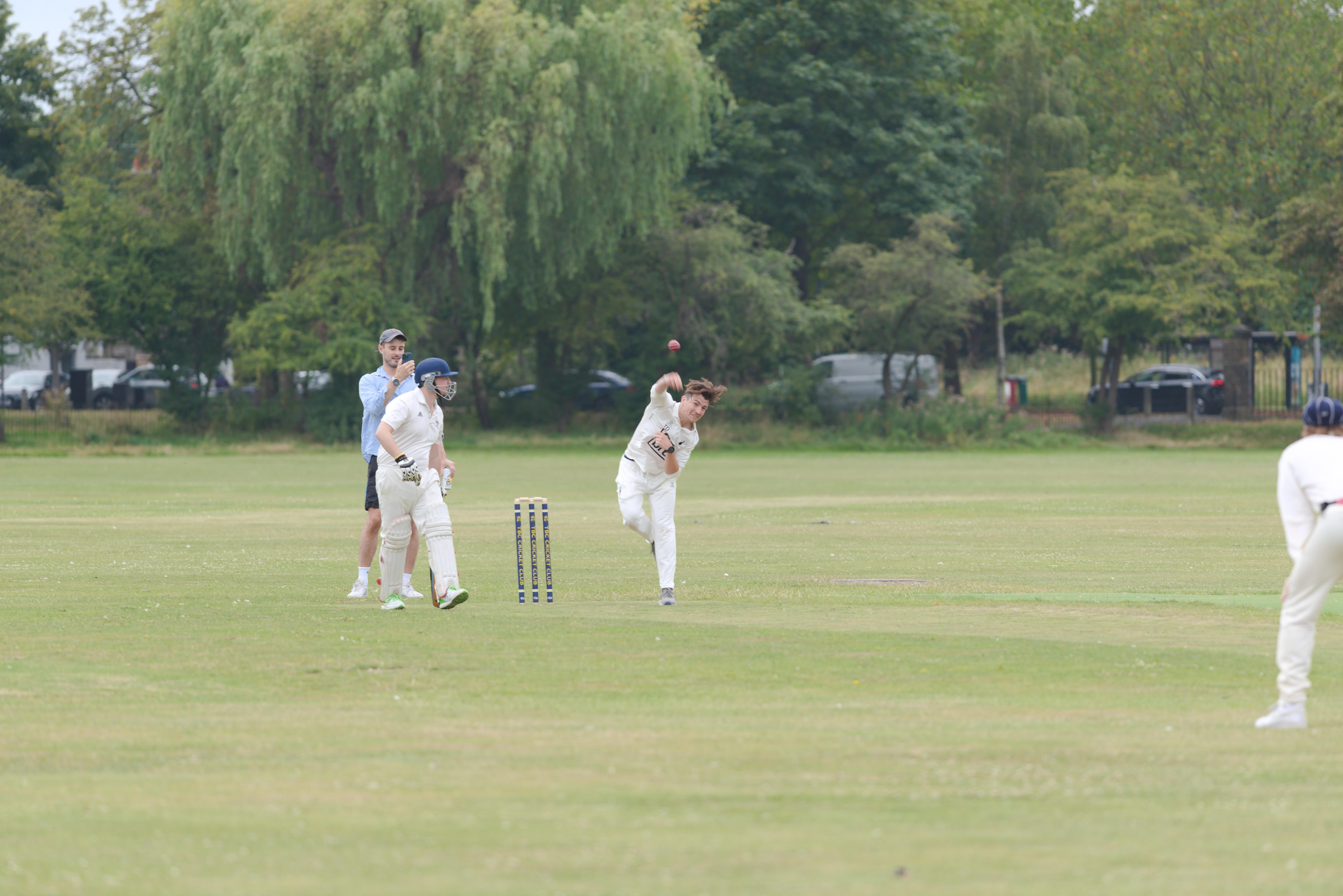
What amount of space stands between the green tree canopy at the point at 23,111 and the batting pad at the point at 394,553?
164ft

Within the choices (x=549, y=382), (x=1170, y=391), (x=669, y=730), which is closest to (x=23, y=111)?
(x=549, y=382)

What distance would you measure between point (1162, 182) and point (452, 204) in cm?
2193

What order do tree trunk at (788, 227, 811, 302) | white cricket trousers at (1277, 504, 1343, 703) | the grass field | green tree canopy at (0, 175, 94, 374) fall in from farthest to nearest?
tree trunk at (788, 227, 811, 302) → green tree canopy at (0, 175, 94, 374) → white cricket trousers at (1277, 504, 1343, 703) → the grass field

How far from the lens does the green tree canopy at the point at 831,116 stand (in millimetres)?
54219

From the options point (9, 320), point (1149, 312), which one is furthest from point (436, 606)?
point (1149, 312)

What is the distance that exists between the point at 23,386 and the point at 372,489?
60397 mm

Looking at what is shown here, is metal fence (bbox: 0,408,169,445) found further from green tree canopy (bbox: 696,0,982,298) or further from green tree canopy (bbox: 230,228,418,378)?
green tree canopy (bbox: 696,0,982,298)

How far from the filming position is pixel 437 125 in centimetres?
4362

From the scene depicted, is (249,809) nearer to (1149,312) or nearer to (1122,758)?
(1122,758)

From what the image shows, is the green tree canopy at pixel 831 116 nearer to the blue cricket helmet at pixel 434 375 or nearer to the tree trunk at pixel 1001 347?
the tree trunk at pixel 1001 347

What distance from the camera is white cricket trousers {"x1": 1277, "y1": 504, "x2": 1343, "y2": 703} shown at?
26.0 ft

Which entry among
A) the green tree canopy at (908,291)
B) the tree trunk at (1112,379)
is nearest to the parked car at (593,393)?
the green tree canopy at (908,291)

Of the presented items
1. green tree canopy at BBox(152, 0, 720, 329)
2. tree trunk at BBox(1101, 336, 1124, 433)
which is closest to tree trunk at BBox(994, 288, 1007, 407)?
tree trunk at BBox(1101, 336, 1124, 433)

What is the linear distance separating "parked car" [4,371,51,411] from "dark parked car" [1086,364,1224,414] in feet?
129
